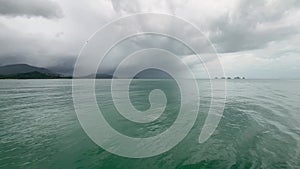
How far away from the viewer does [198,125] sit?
64.8ft

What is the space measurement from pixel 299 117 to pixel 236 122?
10.8 m

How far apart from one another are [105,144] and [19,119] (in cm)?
1551

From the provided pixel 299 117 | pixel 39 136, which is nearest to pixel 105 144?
pixel 39 136

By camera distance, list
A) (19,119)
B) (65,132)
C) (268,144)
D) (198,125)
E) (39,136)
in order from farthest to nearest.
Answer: (19,119) < (198,125) < (65,132) < (39,136) < (268,144)

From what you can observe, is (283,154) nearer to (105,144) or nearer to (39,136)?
(105,144)

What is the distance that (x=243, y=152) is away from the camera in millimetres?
12578

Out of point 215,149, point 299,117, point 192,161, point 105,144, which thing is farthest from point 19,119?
point 299,117

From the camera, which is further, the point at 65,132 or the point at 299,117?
the point at 299,117

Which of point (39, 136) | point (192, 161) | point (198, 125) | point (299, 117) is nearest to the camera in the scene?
point (192, 161)

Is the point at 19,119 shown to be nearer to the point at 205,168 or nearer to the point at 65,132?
the point at 65,132

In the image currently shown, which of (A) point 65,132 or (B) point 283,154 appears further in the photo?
(A) point 65,132

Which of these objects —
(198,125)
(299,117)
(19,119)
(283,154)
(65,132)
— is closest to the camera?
(283,154)

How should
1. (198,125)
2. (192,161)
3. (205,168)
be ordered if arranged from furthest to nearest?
(198,125)
(192,161)
(205,168)

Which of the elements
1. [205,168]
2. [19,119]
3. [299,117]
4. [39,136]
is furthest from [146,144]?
[299,117]
